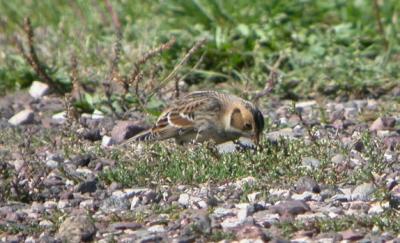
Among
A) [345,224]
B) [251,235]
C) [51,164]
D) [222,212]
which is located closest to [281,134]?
[51,164]

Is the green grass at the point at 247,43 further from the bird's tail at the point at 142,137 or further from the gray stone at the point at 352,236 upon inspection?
the gray stone at the point at 352,236

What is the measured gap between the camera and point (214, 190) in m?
7.98

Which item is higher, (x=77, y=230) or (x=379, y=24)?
(x=379, y=24)

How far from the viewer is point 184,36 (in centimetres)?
1238

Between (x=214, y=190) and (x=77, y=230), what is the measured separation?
1168mm

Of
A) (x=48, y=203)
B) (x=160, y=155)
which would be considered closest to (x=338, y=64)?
(x=160, y=155)

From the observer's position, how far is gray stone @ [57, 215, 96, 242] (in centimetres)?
707

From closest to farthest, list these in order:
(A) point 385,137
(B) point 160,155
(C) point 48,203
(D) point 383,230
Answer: (D) point 383,230, (C) point 48,203, (B) point 160,155, (A) point 385,137

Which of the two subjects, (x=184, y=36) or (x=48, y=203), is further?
(x=184, y=36)

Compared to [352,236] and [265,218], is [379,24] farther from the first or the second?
[352,236]

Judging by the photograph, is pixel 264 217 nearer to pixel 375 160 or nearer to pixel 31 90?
pixel 375 160

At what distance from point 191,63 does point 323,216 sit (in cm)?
493

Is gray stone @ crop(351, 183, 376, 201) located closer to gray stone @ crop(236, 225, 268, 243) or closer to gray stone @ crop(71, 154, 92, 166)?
gray stone @ crop(236, 225, 268, 243)

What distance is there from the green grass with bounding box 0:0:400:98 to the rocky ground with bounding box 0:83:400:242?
1197 millimetres
